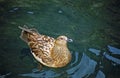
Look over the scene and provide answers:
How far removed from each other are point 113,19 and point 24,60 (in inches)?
124

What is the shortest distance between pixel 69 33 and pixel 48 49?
124cm

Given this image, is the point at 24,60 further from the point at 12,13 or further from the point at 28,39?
the point at 12,13

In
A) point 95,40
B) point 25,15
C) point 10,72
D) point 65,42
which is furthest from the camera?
point 25,15

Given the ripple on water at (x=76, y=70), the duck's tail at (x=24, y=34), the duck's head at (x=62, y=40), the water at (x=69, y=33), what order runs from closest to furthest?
1. the ripple on water at (x=76, y=70)
2. the water at (x=69, y=33)
3. the duck's head at (x=62, y=40)
4. the duck's tail at (x=24, y=34)

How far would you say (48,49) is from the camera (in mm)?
8914

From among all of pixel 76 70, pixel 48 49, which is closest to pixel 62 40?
pixel 48 49

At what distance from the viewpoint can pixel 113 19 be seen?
1062 centimetres

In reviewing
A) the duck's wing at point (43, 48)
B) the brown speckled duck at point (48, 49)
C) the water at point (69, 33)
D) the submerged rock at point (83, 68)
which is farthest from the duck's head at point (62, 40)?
the submerged rock at point (83, 68)

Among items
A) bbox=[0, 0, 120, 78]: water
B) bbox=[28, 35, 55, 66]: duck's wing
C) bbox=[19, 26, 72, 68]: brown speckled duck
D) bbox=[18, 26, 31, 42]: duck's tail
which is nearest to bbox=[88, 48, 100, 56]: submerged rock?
bbox=[0, 0, 120, 78]: water

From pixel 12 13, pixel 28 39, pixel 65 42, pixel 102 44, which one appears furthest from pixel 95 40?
pixel 12 13

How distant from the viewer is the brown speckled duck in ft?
28.9

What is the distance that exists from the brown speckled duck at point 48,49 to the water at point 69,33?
16 centimetres

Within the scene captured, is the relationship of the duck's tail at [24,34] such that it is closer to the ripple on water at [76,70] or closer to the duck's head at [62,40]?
the duck's head at [62,40]

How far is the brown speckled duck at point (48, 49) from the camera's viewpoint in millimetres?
8805
